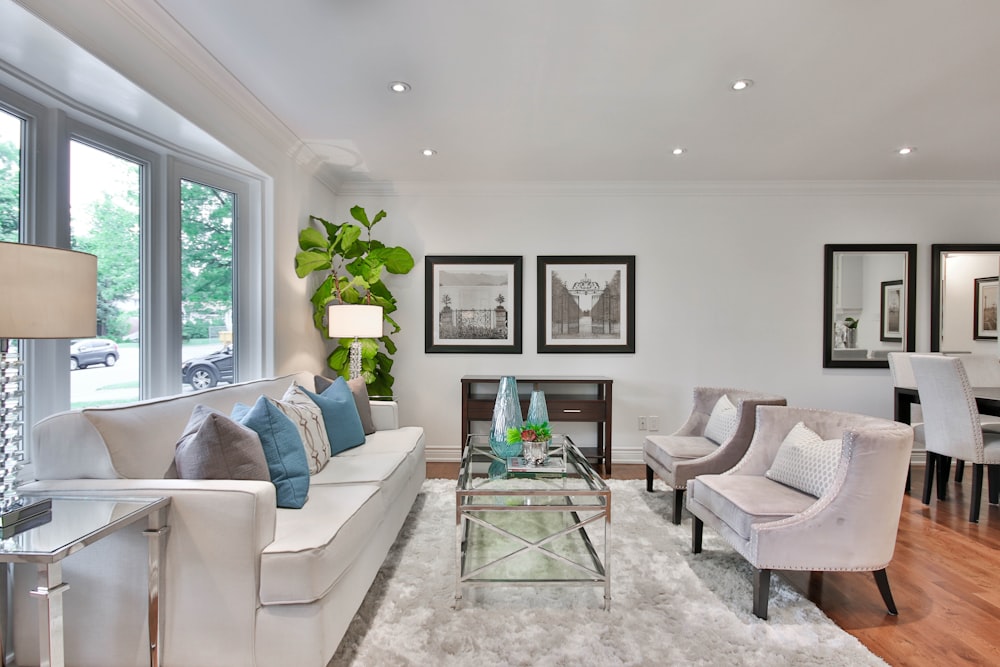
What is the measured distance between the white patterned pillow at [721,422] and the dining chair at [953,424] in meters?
1.35

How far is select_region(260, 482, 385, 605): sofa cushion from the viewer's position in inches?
62.9

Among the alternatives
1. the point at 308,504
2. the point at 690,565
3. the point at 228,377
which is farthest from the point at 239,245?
the point at 690,565

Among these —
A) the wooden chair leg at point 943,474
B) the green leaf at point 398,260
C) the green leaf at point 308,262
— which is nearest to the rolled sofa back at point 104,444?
the green leaf at point 308,262

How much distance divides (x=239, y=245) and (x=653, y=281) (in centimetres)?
335

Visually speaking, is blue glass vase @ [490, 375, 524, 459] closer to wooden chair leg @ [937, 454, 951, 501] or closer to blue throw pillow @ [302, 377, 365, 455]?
blue throw pillow @ [302, 377, 365, 455]

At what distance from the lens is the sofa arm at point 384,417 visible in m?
3.64

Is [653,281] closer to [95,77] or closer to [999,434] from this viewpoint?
[999,434]

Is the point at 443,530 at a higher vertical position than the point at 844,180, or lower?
lower

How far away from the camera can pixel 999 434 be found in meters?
3.33

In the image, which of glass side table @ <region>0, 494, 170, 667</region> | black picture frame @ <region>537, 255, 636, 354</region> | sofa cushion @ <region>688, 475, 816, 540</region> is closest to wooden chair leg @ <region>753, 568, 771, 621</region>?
sofa cushion @ <region>688, 475, 816, 540</region>

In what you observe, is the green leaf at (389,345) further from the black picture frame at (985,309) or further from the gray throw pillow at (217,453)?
the black picture frame at (985,309)

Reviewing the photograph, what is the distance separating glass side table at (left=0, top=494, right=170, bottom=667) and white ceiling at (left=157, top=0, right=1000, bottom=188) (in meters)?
1.93

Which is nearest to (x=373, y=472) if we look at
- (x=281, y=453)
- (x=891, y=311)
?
(x=281, y=453)

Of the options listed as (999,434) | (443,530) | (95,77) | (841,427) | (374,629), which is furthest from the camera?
(999,434)
